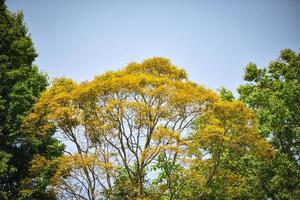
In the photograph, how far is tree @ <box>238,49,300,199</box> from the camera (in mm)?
20484

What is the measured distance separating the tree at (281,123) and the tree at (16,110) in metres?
12.2

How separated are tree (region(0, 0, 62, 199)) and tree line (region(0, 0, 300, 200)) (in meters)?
0.06

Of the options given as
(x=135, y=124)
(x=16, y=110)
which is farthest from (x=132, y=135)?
(x=16, y=110)

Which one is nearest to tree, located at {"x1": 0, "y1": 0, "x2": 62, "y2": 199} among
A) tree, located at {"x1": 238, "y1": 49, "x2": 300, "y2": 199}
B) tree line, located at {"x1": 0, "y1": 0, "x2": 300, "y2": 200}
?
tree line, located at {"x1": 0, "y1": 0, "x2": 300, "y2": 200}

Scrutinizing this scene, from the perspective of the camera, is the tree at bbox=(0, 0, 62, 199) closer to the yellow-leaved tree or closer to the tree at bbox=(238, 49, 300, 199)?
the yellow-leaved tree

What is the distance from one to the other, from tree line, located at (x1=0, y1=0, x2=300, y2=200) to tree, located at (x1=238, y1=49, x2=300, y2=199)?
0.07m

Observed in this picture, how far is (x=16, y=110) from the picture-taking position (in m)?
20.0

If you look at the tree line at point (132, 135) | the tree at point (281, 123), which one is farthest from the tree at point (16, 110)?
the tree at point (281, 123)

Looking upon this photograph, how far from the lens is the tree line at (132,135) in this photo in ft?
62.1

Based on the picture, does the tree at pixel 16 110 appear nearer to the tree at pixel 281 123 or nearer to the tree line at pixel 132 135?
the tree line at pixel 132 135

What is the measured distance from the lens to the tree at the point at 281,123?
806 inches

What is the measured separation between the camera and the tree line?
745 inches

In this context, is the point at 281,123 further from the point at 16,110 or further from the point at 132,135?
the point at 16,110

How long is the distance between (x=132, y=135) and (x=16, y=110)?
6365 millimetres
